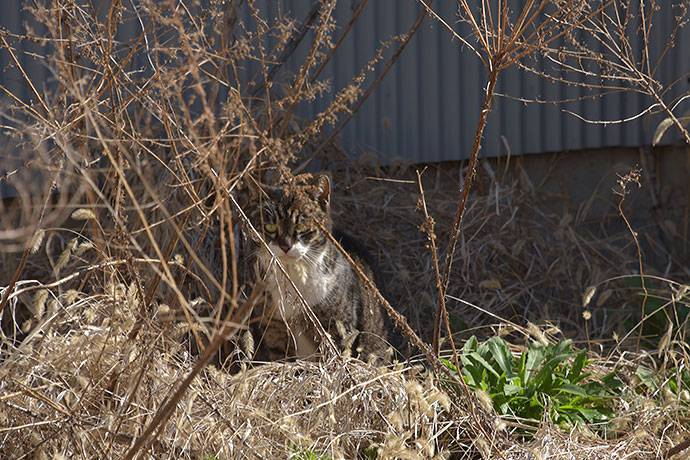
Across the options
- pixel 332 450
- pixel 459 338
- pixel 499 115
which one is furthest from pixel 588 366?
pixel 499 115

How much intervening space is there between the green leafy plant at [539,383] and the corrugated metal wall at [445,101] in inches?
88.2

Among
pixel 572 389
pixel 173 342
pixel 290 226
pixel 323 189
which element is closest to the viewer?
pixel 173 342

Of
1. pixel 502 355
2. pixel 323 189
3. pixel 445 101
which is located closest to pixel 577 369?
pixel 502 355

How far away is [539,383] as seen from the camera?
2.95m

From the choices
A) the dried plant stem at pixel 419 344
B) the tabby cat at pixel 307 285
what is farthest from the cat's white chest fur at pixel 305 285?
the dried plant stem at pixel 419 344

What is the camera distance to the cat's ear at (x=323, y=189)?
3.42m

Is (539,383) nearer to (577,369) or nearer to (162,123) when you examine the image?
(577,369)

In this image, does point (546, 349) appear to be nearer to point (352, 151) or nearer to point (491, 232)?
point (491, 232)

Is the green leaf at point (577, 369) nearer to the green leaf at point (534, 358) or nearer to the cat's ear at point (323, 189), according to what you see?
the green leaf at point (534, 358)

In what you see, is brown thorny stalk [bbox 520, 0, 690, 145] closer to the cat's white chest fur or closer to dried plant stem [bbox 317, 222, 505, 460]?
dried plant stem [bbox 317, 222, 505, 460]

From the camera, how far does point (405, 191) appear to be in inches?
201

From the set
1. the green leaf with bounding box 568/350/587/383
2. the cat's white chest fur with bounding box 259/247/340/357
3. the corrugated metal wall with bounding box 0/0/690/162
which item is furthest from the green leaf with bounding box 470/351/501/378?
the corrugated metal wall with bounding box 0/0/690/162

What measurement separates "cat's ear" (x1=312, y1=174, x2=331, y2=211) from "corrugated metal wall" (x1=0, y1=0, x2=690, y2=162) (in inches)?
64.7

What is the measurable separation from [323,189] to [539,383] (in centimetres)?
119
